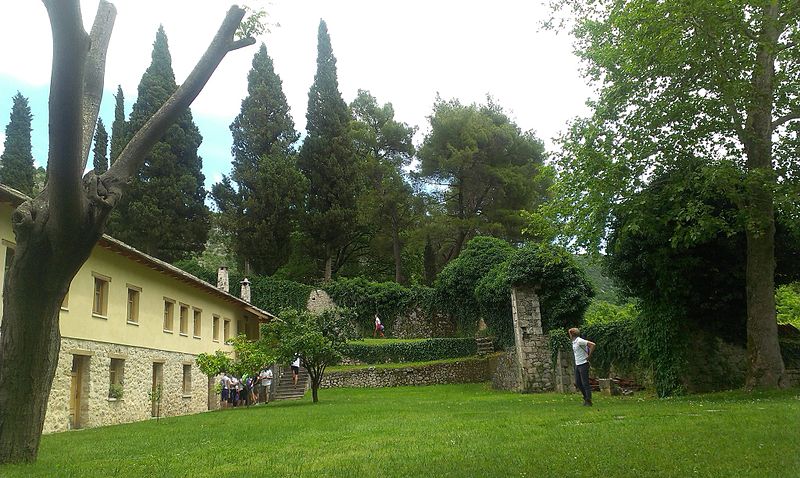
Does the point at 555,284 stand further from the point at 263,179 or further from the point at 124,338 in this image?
the point at 263,179

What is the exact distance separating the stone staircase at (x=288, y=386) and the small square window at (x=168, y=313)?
7.04m

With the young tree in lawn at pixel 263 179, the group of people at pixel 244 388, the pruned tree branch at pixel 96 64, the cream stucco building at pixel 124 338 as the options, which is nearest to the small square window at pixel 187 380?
the cream stucco building at pixel 124 338

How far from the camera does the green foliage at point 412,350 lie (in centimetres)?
3522

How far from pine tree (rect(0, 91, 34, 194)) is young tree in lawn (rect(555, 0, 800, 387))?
116 feet

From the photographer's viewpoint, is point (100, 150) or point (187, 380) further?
point (100, 150)

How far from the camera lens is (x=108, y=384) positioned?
1975 cm

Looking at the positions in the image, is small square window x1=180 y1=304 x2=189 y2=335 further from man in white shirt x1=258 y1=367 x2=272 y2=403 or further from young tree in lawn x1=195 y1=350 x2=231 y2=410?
man in white shirt x1=258 y1=367 x2=272 y2=403

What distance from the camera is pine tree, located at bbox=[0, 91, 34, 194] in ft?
128

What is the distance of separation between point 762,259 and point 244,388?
20.2 meters

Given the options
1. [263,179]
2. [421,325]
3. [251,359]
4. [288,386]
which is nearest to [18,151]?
[263,179]

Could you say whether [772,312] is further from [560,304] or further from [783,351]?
[560,304]

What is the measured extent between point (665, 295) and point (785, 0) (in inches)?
295

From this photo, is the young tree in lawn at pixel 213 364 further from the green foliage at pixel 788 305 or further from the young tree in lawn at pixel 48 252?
the green foliage at pixel 788 305

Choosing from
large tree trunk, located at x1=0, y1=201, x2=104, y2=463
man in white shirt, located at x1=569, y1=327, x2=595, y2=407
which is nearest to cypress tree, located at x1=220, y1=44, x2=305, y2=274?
man in white shirt, located at x1=569, y1=327, x2=595, y2=407
